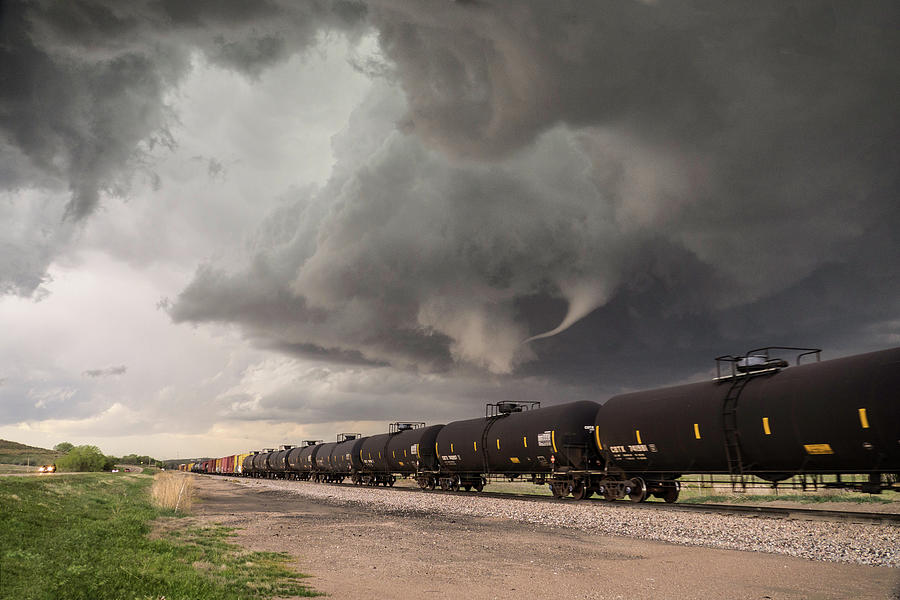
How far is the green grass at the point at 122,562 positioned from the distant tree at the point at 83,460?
77736 millimetres

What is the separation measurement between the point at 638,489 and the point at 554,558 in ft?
43.5

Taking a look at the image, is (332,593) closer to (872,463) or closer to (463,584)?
(463,584)

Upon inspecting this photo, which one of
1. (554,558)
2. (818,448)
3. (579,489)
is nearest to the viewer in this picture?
(554,558)

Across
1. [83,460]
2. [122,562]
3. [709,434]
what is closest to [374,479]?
[709,434]

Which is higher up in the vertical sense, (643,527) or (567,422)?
(567,422)

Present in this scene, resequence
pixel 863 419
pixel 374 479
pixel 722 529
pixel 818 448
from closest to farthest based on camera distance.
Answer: pixel 863 419 → pixel 722 529 → pixel 818 448 → pixel 374 479

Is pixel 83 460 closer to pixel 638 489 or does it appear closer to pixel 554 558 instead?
pixel 638 489

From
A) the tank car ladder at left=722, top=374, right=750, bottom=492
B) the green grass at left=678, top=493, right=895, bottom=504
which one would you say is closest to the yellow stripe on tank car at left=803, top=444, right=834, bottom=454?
the tank car ladder at left=722, top=374, right=750, bottom=492

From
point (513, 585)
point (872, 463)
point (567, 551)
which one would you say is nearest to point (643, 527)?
point (567, 551)

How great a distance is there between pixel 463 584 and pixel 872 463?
12.4 m

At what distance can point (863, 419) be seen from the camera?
15195 mm

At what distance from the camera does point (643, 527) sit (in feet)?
53.5

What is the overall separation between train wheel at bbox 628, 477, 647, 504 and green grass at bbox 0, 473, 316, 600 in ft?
52.4

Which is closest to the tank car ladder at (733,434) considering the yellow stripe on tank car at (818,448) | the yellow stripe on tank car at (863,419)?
the yellow stripe on tank car at (818,448)
